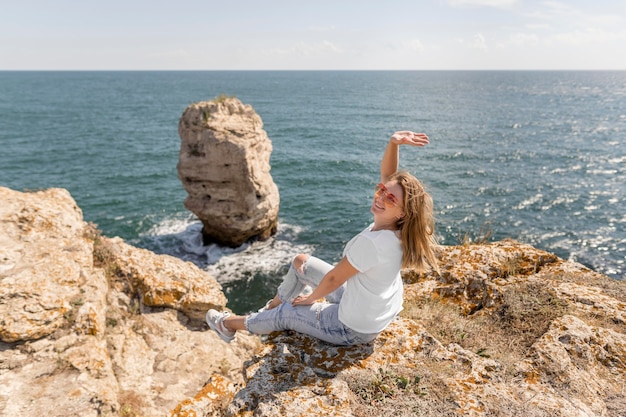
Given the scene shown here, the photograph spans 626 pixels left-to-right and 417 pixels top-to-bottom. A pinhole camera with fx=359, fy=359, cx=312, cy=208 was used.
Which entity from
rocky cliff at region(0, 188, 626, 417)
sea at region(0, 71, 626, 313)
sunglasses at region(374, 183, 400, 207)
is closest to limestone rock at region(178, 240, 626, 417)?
rocky cliff at region(0, 188, 626, 417)

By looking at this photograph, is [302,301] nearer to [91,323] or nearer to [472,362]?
[472,362]

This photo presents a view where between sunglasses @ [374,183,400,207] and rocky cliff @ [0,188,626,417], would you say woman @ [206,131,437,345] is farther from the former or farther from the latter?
rocky cliff @ [0,188,626,417]

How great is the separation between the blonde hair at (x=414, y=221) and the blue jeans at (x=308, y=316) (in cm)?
120

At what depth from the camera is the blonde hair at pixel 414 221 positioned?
423 centimetres

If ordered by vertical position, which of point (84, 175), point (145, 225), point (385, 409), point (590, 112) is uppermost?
point (590, 112)

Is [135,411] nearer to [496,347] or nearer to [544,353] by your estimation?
[496,347]

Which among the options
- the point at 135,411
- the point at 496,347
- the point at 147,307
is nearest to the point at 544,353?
the point at 496,347

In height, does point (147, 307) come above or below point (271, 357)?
below

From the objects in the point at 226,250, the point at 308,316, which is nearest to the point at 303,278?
the point at 308,316

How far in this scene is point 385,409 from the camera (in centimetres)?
398

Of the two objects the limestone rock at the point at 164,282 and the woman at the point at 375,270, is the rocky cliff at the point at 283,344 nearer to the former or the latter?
the limestone rock at the point at 164,282

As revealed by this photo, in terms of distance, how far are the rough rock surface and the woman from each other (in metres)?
18.5

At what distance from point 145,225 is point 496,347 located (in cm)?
2745

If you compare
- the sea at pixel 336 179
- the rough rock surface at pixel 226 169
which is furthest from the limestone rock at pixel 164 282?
the rough rock surface at pixel 226 169
